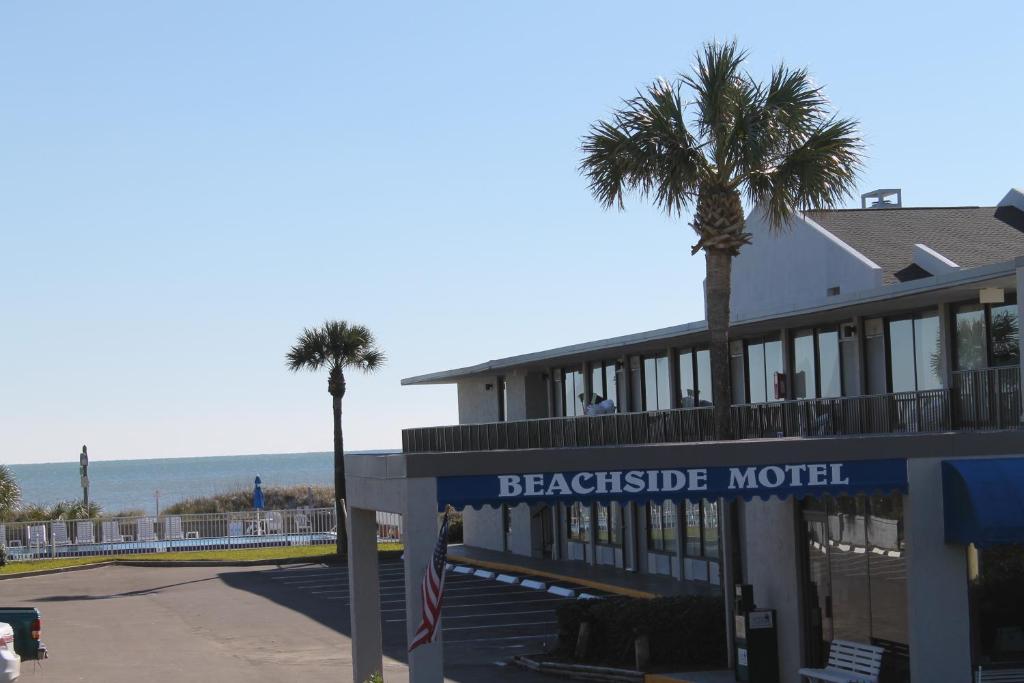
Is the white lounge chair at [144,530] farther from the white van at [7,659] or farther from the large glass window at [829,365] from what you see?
the white van at [7,659]

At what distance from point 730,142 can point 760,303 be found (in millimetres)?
9338

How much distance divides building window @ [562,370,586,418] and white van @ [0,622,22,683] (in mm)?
22144

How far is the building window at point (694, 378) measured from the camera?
1254 inches

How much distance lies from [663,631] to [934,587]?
5304 millimetres

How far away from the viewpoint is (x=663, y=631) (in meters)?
20.9

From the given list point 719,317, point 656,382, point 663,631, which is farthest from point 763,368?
point 663,631

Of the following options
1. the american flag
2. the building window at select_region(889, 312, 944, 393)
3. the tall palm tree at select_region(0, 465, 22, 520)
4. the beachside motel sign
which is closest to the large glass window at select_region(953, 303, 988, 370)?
the building window at select_region(889, 312, 944, 393)

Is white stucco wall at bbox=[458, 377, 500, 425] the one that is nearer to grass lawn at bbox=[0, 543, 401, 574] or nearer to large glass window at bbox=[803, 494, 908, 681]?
grass lawn at bbox=[0, 543, 401, 574]

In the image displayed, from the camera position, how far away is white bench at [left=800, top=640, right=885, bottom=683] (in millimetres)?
17672

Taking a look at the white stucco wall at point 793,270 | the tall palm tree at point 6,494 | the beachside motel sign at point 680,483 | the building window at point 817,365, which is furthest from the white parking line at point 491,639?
the tall palm tree at point 6,494

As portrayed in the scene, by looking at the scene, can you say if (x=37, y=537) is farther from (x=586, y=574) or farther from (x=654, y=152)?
(x=654, y=152)

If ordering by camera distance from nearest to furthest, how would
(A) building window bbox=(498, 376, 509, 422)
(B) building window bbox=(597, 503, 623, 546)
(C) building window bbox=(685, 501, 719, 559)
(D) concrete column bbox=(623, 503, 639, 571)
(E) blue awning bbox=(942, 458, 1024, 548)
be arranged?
(E) blue awning bbox=(942, 458, 1024, 548) < (C) building window bbox=(685, 501, 719, 559) < (D) concrete column bbox=(623, 503, 639, 571) < (B) building window bbox=(597, 503, 623, 546) < (A) building window bbox=(498, 376, 509, 422)

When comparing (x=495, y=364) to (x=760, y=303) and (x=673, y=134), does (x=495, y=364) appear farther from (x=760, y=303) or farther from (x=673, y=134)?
(x=673, y=134)

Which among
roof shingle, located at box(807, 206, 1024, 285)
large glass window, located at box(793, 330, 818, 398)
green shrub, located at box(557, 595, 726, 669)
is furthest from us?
large glass window, located at box(793, 330, 818, 398)
